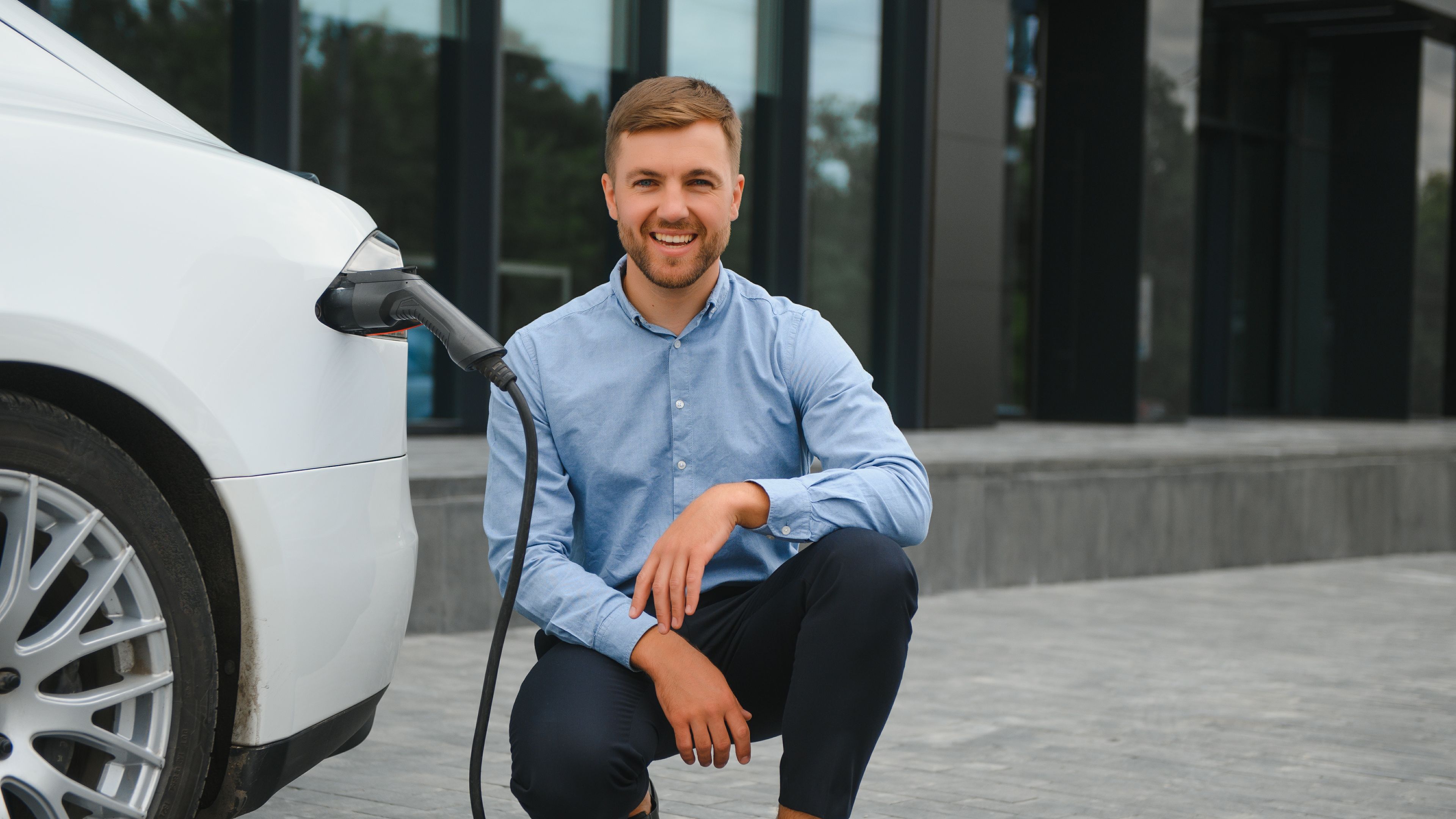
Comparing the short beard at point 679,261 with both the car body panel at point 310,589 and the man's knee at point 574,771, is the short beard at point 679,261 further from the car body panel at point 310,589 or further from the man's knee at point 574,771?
the man's knee at point 574,771

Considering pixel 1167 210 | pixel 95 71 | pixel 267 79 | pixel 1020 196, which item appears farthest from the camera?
pixel 1020 196

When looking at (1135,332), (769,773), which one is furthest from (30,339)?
(1135,332)

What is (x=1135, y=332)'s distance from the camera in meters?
14.1

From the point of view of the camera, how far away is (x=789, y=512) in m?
2.56

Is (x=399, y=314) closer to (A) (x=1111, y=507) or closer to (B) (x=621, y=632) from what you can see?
(B) (x=621, y=632)

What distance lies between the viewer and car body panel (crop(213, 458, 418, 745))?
7.56ft

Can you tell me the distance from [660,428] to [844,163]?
375 inches

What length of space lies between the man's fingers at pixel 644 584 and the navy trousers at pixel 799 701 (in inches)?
5.7

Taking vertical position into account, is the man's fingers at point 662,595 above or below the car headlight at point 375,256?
below

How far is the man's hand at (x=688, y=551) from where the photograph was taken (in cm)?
244

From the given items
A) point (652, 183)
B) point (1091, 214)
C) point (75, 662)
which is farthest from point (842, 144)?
point (75, 662)

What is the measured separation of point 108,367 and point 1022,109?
44.1ft

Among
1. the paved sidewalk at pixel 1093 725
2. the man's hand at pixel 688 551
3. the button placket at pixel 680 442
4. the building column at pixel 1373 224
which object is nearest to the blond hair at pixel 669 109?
the button placket at pixel 680 442

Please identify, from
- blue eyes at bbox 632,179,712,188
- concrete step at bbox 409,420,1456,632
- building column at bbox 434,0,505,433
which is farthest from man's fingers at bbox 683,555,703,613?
building column at bbox 434,0,505,433
